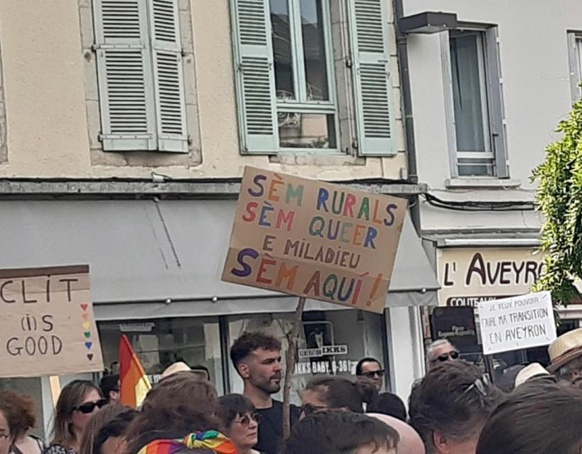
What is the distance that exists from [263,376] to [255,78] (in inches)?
245

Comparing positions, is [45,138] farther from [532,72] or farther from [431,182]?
[532,72]

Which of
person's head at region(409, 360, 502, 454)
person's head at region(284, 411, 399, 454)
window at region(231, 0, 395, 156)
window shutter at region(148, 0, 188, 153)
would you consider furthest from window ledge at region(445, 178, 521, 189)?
person's head at region(284, 411, 399, 454)

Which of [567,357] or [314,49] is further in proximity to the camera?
[314,49]

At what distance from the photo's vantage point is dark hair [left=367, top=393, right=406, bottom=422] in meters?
7.88

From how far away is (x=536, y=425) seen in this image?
10.2 ft

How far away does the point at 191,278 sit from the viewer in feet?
42.0

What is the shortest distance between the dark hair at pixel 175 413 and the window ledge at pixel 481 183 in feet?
30.9

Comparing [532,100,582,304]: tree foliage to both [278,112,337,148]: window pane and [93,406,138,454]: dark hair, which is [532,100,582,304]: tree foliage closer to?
[278,112,337,148]: window pane

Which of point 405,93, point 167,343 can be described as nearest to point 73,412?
point 167,343

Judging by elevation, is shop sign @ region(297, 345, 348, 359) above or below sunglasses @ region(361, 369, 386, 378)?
below

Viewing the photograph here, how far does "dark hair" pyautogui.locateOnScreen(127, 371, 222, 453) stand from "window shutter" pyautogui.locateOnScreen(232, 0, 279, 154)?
26.7 ft

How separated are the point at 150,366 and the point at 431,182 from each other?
140 inches

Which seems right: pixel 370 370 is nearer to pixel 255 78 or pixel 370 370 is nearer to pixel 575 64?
pixel 255 78

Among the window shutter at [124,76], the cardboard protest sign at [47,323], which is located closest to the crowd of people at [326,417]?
the cardboard protest sign at [47,323]
